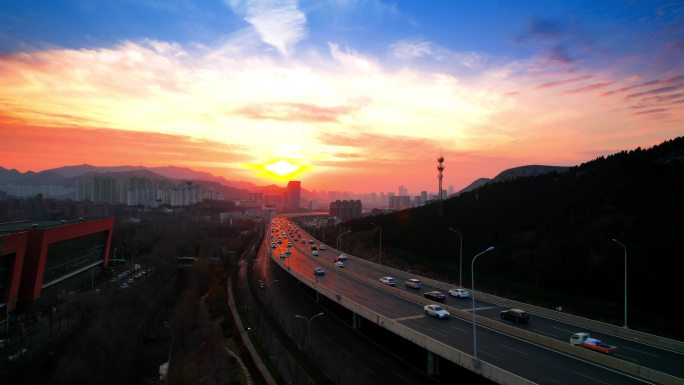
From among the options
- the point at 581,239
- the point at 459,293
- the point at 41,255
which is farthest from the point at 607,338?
the point at 41,255

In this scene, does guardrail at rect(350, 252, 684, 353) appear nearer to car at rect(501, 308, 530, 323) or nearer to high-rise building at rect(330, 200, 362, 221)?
car at rect(501, 308, 530, 323)

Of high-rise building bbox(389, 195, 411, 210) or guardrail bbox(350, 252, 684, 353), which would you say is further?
high-rise building bbox(389, 195, 411, 210)

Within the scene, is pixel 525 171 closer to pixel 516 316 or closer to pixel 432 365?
pixel 516 316

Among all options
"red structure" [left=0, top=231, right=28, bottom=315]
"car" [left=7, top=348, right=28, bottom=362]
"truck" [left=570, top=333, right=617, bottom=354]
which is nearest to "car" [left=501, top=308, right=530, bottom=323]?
"truck" [left=570, top=333, right=617, bottom=354]

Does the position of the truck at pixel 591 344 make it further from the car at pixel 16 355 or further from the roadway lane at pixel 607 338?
the car at pixel 16 355

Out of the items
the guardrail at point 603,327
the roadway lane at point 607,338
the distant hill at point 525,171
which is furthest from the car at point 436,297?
the distant hill at point 525,171
